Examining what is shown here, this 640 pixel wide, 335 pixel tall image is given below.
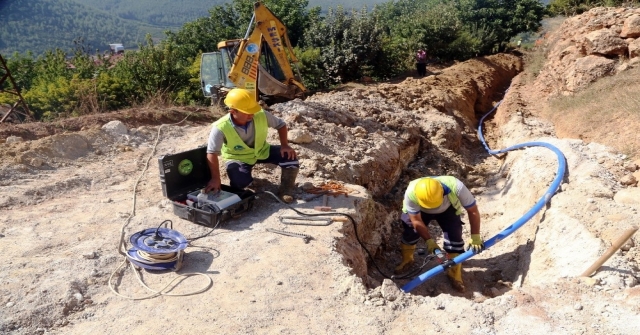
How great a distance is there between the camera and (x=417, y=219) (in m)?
4.72

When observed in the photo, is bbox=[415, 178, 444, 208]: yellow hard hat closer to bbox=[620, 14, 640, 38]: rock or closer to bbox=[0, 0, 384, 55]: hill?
bbox=[620, 14, 640, 38]: rock

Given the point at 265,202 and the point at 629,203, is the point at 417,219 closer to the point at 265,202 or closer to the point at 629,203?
the point at 265,202

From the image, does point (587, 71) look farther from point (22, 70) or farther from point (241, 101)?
point (22, 70)

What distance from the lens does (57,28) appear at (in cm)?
8719

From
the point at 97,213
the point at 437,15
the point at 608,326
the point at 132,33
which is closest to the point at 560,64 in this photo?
the point at 437,15

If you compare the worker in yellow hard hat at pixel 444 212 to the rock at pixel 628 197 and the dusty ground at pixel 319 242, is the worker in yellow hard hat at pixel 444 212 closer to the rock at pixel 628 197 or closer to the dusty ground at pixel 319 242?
the dusty ground at pixel 319 242

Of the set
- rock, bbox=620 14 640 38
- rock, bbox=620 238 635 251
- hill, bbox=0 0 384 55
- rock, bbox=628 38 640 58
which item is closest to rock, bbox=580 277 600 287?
rock, bbox=620 238 635 251

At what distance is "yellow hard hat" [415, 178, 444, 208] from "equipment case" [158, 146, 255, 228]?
1.70m

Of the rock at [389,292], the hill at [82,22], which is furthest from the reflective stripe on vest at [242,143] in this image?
the hill at [82,22]

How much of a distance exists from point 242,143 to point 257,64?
510 centimetres

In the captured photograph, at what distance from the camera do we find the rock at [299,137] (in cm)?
638

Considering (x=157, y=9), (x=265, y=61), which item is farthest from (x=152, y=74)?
(x=157, y=9)

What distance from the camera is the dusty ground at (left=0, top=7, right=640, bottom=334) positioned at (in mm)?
3217

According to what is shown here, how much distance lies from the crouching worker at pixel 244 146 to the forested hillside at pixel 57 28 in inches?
2094
